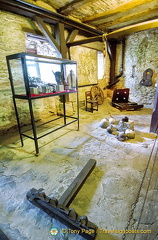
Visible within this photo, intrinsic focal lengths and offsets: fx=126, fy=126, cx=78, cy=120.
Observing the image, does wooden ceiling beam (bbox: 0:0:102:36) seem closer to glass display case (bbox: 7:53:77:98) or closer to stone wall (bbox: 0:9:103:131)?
stone wall (bbox: 0:9:103:131)

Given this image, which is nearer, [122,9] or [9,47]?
[9,47]

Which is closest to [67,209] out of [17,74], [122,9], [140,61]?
[17,74]

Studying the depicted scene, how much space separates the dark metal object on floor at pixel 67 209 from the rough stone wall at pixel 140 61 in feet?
16.9

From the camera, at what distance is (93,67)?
5.62m

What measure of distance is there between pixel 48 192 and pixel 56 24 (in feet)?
13.5

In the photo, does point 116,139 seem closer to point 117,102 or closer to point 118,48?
point 117,102

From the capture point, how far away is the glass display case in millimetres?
1939

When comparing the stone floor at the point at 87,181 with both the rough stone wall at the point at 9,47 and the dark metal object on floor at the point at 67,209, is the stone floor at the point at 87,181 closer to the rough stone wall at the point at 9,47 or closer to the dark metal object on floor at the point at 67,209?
the dark metal object on floor at the point at 67,209

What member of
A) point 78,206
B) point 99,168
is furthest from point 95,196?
point 99,168

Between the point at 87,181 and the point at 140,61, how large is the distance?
550 cm

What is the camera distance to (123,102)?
521 cm

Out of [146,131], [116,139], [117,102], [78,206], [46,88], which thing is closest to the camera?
[78,206]

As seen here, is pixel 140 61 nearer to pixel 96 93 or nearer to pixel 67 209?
pixel 96 93

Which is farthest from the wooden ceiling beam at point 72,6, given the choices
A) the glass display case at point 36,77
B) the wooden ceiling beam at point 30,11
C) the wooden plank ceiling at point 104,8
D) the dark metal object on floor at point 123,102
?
the dark metal object on floor at point 123,102
